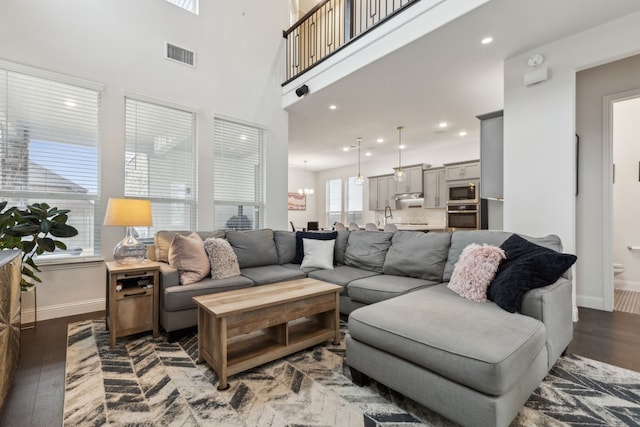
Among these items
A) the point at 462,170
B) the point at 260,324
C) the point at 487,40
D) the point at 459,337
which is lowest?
the point at 260,324

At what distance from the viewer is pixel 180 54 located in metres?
4.00

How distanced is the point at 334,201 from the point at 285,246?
6.74m

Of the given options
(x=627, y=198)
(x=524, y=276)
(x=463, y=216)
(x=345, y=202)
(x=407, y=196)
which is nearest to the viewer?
(x=524, y=276)

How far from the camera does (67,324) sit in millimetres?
2938

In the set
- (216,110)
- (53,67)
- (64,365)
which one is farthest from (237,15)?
(64,365)

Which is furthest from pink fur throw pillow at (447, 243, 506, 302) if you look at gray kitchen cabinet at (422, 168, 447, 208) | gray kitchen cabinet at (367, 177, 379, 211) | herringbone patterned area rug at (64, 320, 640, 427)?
gray kitchen cabinet at (367, 177, 379, 211)

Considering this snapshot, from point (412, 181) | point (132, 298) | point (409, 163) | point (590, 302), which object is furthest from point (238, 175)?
point (409, 163)

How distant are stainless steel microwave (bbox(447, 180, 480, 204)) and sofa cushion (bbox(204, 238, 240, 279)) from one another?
5358 millimetres

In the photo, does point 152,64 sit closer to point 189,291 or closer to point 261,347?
point 189,291

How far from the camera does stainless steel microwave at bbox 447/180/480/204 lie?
6.45 metres

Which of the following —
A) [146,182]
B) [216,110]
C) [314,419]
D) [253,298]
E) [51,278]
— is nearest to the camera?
[314,419]

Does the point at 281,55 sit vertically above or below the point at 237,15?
below

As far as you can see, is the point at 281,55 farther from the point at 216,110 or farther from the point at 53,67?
the point at 53,67

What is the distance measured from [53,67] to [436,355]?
436 centimetres
